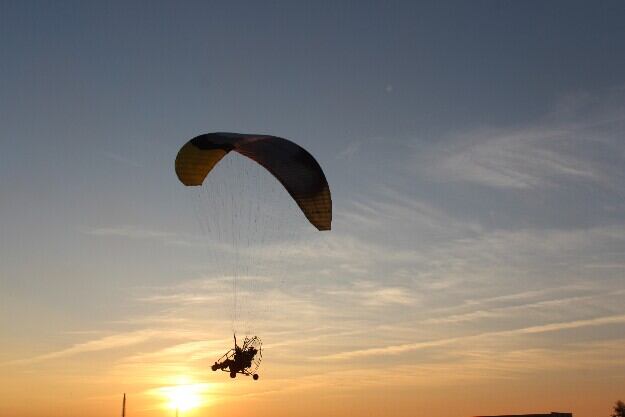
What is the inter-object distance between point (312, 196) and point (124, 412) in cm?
4350

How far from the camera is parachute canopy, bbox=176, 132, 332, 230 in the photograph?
103 feet

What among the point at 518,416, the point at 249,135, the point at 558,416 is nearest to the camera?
the point at 249,135

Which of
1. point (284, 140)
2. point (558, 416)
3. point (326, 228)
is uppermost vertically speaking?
point (284, 140)

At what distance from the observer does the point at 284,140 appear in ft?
109

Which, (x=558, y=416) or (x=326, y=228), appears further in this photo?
(x=558, y=416)

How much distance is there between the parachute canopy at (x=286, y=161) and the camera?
3153cm

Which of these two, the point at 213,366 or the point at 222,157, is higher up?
the point at 222,157

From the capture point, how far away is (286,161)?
1259 inches

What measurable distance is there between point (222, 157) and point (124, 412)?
41.1 metres

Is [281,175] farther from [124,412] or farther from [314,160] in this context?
[124,412]

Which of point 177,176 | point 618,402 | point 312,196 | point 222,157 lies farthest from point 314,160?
point 618,402

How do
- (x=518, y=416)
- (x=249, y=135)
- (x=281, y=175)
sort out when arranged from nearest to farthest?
(x=281, y=175) < (x=249, y=135) < (x=518, y=416)

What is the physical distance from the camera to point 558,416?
6250 centimetres

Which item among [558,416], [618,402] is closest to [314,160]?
[558,416]
